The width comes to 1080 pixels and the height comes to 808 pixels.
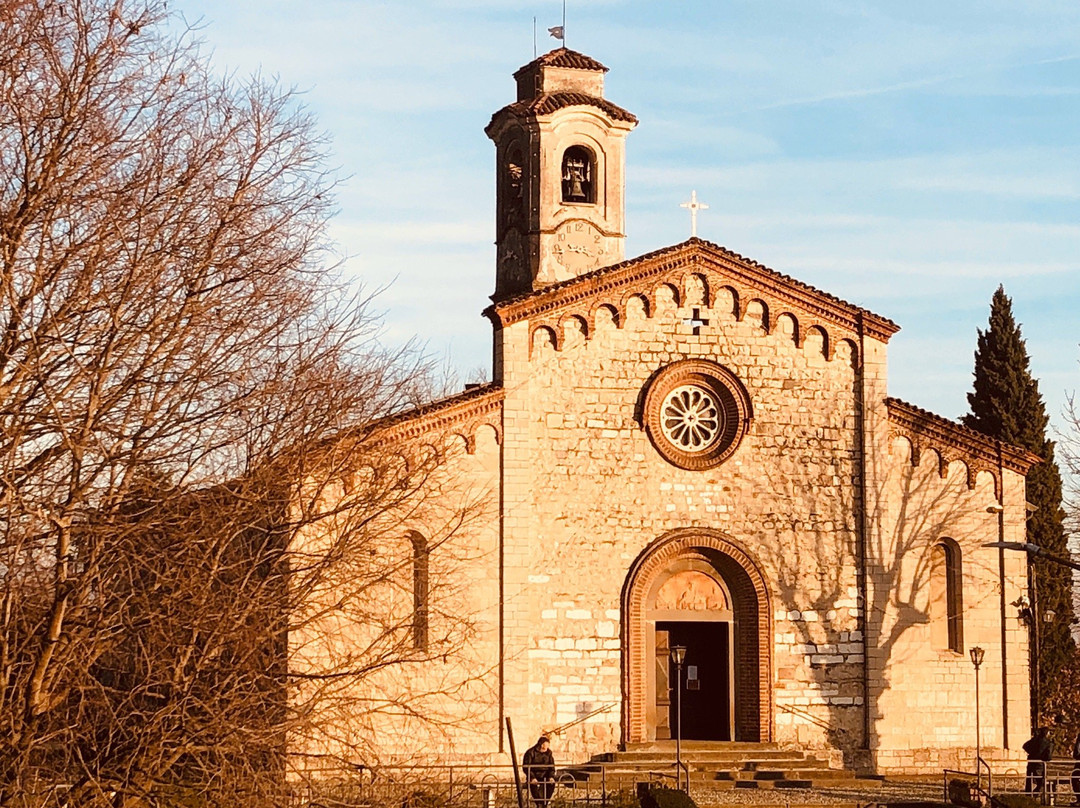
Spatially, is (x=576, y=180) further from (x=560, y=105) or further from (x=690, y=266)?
(x=690, y=266)

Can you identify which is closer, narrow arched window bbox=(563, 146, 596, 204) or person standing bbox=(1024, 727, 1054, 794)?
person standing bbox=(1024, 727, 1054, 794)

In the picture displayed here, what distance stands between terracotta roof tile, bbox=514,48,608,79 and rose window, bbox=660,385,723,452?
9299 mm

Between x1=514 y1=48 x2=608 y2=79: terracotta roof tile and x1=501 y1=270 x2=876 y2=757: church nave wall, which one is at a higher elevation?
x1=514 y1=48 x2=608 y2=79: terracotta roof tile

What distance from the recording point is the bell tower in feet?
113

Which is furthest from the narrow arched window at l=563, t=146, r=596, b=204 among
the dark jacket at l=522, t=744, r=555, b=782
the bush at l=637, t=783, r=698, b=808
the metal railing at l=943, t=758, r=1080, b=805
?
the bush at l=637, t=783, r=698, b=808

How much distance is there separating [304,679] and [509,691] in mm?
11275

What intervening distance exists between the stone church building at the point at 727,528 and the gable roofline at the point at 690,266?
39 millimetres

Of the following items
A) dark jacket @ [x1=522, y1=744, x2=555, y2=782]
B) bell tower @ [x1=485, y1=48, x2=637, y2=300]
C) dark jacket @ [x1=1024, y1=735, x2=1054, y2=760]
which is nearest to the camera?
dark jacket @ [x1=522, y1=744, x2=555, y2=782]

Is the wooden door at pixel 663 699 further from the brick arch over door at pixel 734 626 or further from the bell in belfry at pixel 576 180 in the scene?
the bell in belfry at pixel 576 180

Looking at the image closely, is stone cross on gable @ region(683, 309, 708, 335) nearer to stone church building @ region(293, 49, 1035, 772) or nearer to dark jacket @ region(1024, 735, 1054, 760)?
stone church building @ region(293, 49, 1035, 772)

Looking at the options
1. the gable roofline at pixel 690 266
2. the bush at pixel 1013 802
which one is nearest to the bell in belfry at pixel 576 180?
the gable roofline at pixel 690 266

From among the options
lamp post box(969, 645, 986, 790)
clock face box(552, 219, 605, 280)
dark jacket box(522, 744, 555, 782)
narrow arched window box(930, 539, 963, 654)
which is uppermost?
clock face box(552, 219, 605, 280)

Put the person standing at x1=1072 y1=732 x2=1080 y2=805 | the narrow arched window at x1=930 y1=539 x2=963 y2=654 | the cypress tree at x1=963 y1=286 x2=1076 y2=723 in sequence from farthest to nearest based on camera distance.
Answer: the cypress tree at x1=963 y1=286 x2=1076 y2=723 → the narrow arched window at x1=930 y1=539 x2=963 y2=654 → the person standing at x1=1072 y1=732 x2=1080 y2=805

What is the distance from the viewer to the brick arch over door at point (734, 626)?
95.2 ft
